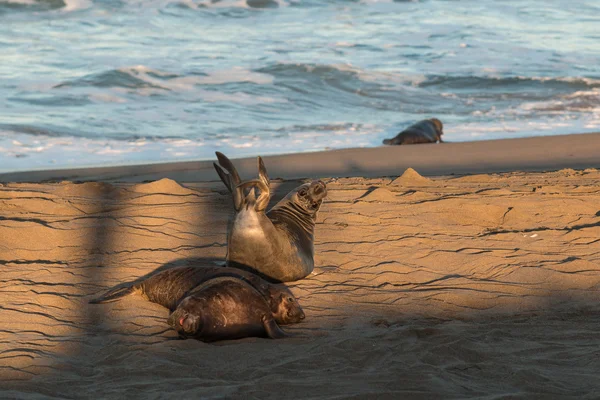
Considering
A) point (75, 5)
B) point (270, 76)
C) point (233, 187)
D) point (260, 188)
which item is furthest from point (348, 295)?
point (75, 5)

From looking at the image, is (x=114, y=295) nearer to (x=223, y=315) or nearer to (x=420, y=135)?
(x=223, y=315)

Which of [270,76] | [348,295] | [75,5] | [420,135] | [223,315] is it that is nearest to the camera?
[223,315]

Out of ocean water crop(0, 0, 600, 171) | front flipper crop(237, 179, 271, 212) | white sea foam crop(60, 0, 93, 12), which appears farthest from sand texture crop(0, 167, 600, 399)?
white sea foam crop(60, 0, 93, 12)

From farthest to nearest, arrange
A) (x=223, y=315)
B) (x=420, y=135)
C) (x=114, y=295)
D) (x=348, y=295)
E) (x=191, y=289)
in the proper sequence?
(x=420, y=135) → (x=348, y=295) → (x=114, y=295) → (x=191, y=289) → (x=223, y=315)

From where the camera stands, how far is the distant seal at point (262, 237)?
4.86 m

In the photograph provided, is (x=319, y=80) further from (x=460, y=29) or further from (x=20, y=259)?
(x=20, y=259)

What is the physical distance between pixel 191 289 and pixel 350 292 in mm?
984

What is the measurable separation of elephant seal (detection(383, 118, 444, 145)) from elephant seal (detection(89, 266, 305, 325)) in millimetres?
7380

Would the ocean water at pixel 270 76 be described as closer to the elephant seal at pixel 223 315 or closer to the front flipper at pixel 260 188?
the front flipper at pixel 260 188

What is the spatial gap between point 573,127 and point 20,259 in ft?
33.3

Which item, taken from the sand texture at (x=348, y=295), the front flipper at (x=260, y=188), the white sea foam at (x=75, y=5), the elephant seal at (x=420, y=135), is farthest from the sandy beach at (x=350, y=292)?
the white sea foam at (x=75, y=5)

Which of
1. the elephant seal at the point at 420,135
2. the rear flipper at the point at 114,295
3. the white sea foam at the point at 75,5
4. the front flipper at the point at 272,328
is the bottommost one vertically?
the rear flipper at the point at 114,295

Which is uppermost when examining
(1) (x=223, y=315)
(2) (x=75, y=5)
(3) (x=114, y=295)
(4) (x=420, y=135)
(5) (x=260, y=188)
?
(2) (x=75, y=5)

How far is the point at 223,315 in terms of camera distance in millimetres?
4199
